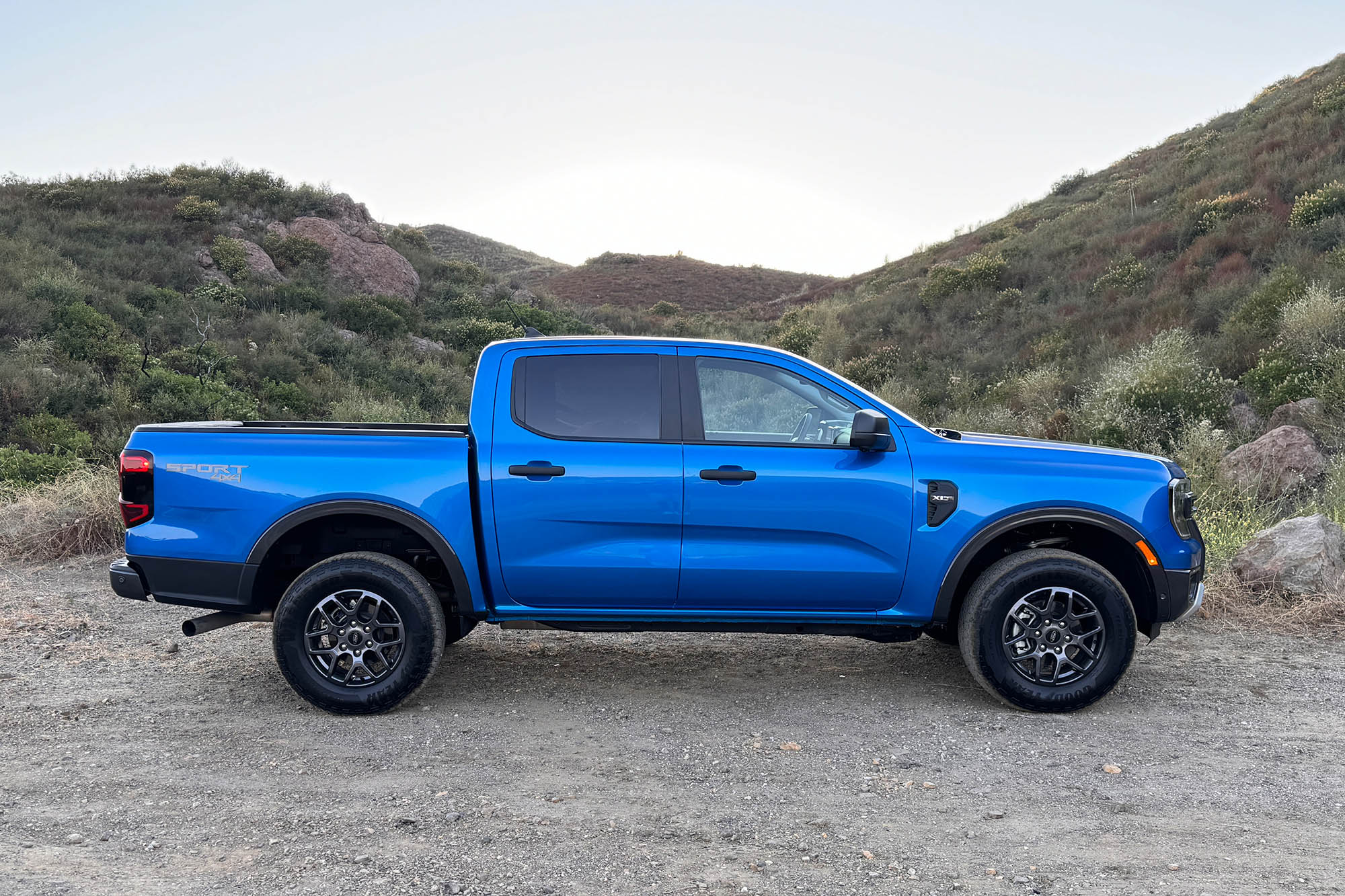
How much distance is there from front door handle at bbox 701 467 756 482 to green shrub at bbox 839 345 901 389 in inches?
716

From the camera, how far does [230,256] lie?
85.1ft

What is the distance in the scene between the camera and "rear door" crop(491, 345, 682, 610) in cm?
477

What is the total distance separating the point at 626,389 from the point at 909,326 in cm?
2203

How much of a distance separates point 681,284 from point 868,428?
4589 cm

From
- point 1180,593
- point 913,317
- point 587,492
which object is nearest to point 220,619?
point 587,492

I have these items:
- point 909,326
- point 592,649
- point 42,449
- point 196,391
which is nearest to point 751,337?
point 909,326

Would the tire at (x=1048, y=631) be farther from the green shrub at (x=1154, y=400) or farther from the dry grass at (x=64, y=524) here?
the green shrub at (x=1154, y=400)

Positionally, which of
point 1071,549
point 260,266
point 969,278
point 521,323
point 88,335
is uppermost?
point 260,266

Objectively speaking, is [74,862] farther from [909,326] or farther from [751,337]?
[751,337]

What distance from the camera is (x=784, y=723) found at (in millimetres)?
4801

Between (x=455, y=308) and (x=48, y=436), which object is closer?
(x=48, y=436)

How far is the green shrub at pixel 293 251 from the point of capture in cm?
2764

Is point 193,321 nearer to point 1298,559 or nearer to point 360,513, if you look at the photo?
point 360,513

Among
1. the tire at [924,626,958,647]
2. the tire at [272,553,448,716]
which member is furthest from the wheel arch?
the tire at [272,553,448,716]
